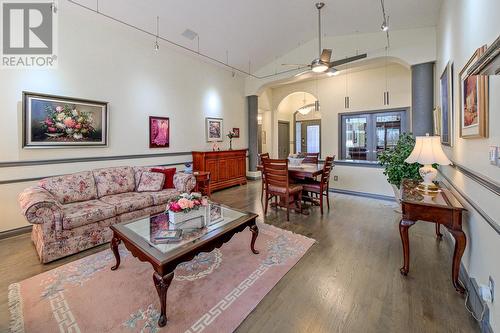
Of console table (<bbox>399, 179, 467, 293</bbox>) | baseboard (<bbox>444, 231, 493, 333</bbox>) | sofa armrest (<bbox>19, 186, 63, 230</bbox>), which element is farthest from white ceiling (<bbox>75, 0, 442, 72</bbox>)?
baseboard (<bbox>444, 231, 493, 333</bbox>)

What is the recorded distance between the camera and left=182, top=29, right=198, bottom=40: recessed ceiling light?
4.45m

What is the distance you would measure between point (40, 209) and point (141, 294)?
1544 millimetres

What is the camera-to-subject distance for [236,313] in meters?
1.74

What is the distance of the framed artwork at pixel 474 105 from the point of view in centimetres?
158

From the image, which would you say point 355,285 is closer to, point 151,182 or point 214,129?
point 151,182

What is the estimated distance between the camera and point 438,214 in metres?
1.97

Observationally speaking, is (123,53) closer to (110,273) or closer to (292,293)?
(110,273)

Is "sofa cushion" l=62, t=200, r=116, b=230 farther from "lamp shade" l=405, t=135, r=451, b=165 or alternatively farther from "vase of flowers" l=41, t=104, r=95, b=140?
"lamp shade" l=405, t=135, r=451, b=165

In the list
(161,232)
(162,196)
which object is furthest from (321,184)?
(161,232)

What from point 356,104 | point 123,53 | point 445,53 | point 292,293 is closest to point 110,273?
point 292,293

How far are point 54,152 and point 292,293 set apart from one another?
13.1ft

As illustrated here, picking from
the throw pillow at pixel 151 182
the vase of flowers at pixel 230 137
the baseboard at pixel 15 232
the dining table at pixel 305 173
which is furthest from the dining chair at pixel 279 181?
the baseboard at pixel 15 232

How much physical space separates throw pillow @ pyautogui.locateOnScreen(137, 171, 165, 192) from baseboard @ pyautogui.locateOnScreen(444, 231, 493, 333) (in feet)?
13.0

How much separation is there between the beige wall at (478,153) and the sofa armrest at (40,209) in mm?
3846
